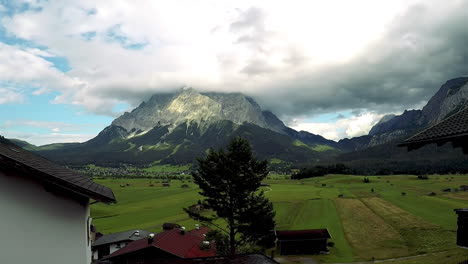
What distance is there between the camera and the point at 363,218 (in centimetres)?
8125

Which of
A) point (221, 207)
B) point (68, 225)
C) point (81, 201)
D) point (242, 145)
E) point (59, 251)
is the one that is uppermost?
point (242, 145)

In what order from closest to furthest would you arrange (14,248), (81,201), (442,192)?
(14,248) < (81,201) < (442,192)

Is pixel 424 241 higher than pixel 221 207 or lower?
lower

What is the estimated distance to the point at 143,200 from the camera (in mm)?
136000

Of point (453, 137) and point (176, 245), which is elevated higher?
point (453, 137)

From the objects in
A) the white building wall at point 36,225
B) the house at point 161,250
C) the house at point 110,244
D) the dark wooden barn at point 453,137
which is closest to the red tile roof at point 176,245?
the house at point 161,250

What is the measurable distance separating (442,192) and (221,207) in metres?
108

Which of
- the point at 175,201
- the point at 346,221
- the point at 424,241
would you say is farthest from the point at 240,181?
the point at 175,201

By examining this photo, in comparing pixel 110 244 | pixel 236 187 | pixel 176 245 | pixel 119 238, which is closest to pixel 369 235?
pixel 236 187

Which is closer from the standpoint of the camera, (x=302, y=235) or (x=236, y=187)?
(x=236, y=187)

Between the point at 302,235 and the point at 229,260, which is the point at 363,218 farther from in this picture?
the point at 229,260

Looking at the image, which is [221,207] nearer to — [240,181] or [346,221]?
[240,181]

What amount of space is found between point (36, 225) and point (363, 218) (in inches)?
3236

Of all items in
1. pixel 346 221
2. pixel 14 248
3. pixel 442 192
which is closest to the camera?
pixel 14 248
